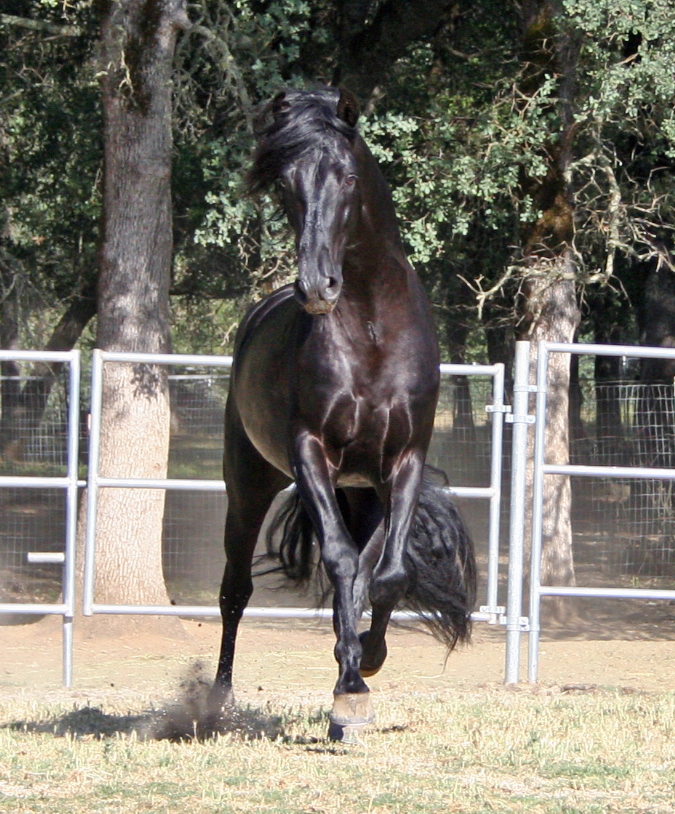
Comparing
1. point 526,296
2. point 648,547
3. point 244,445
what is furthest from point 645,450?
point 244,445

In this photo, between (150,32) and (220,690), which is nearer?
(220,690)

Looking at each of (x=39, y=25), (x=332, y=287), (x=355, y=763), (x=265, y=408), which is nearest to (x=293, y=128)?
(x=332, y=287)

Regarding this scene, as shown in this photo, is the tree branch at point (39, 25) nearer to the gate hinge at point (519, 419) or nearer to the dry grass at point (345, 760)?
the gate hinge at point (519, 419)

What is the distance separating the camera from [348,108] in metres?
4.19

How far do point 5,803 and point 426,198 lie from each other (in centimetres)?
703

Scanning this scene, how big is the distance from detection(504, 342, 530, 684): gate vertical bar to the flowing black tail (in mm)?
1475

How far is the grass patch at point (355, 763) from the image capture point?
11.3 ft

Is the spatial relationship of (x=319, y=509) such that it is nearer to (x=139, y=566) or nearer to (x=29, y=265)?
(x=139, y=566)

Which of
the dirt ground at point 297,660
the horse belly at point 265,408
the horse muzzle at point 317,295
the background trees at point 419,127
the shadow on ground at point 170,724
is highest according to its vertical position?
the background trees at point 419,127

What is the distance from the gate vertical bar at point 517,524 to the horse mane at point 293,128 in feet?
10.1

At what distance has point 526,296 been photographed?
10.5m

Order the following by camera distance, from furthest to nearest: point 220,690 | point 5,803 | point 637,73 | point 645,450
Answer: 1. point 645,450
2. point 637,73
3. point 220,690
4. point 5,803

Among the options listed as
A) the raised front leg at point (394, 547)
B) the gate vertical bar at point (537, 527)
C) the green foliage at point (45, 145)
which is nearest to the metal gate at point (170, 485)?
the gate vertical bar at point (537, 527)

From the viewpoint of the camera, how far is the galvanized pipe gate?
6.82 m
